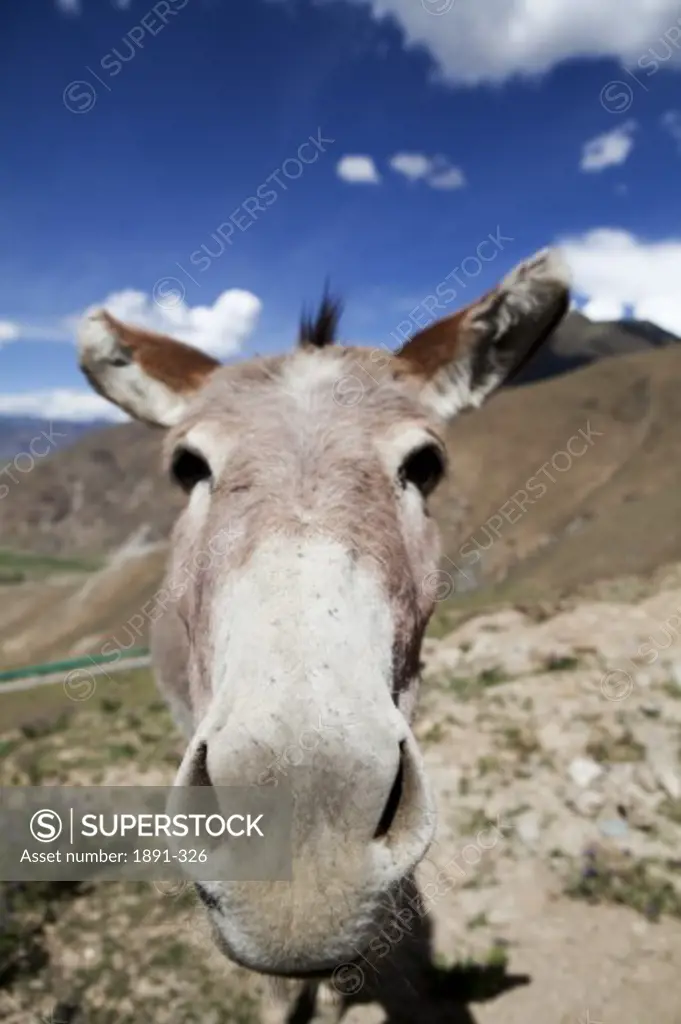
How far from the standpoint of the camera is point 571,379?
2525 inches

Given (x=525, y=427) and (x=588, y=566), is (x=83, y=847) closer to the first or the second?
(x=588, y=566)

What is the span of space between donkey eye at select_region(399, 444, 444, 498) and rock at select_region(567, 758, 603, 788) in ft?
20.0

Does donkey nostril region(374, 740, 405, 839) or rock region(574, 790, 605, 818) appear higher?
donkey nostril region(374, 740, 405, 839)

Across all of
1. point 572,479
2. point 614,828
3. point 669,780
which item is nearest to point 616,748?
point 669,780

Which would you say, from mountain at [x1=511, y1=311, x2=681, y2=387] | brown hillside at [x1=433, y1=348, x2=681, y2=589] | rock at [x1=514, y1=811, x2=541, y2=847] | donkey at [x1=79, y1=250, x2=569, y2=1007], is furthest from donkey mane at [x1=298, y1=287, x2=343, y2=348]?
mountain at [x1=511, y1=311, x2=681, y2=387]

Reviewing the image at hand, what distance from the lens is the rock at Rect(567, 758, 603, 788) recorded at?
8.26 meters

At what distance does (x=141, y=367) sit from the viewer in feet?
15.5

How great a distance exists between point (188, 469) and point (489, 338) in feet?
7.78

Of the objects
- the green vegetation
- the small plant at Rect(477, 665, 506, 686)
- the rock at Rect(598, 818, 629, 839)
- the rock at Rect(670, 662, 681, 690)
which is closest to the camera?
the rock at Rect(598, 818, 629, 839)

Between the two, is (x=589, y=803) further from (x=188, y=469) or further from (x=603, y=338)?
(x=603, y=338)

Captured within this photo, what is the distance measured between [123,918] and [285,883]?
5.86 meters

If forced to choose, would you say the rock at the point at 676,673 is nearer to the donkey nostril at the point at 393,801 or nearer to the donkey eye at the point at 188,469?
the donkey eye at the point at 188,469

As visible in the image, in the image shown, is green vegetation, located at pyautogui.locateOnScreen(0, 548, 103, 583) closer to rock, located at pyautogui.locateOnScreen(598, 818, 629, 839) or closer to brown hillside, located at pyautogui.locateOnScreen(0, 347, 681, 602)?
brown hillside, located at pyautogui.locateOnScreen(0, 347, 681, 602)

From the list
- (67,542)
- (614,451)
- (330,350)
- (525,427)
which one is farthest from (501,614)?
(67,542)
